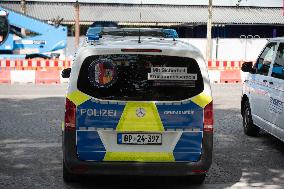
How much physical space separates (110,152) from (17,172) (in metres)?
1.85

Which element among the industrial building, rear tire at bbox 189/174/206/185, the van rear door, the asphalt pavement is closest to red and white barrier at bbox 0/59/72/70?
the asphalt pavement

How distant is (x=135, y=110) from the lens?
5.48 metres

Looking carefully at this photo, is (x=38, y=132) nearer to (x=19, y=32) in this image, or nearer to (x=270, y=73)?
(x=270, y=73)

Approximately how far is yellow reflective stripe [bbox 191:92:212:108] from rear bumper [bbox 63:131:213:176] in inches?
12.7

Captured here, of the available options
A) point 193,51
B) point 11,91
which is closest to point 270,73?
point 193,51

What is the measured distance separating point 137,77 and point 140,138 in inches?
25.4

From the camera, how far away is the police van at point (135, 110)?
548 cm

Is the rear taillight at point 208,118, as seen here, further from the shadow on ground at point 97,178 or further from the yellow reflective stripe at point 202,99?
the shadow on ground at point 97,178

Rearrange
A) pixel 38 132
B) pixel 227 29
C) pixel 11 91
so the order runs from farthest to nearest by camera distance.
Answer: pixel 227 29 → pixel 11 91 → pixel 38 132

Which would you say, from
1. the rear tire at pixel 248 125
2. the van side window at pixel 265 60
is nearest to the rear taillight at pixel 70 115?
the van side window at pixel 265 60

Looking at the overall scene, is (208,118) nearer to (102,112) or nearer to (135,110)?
(135,110)

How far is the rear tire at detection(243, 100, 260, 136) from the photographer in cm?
931

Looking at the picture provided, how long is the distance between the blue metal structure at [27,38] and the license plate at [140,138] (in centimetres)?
1881

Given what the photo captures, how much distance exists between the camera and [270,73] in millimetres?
8180
